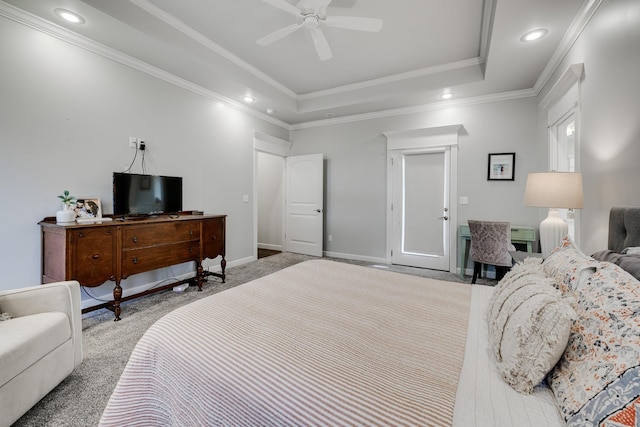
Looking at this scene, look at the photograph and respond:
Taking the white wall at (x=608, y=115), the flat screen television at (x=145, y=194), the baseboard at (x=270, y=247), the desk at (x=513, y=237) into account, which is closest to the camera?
the white wall at (x=608, y=115)

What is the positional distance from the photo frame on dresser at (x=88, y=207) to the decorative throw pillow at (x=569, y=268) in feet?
11.7

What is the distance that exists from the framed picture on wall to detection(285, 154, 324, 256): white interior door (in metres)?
2.70

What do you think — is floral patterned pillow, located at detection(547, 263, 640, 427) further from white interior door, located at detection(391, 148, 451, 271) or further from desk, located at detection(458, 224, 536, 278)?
white interior door, located at detection(391, 148, 451, 271)

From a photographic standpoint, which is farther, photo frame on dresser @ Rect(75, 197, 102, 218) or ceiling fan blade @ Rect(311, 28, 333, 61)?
photo frame on dresser @ Rect(75, 197, 102, 218)

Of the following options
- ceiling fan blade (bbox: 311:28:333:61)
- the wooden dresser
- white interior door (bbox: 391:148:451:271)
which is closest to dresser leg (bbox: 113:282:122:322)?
the wooden dresser

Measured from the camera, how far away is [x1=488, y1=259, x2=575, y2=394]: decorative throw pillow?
757 mm

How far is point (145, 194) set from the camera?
2992mm

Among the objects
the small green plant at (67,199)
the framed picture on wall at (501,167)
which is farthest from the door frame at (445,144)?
the small green plant at (67,199)

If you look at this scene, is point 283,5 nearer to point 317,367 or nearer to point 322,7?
point 322,7

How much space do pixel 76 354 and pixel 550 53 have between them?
4.81 meters

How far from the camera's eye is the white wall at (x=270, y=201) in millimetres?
5957

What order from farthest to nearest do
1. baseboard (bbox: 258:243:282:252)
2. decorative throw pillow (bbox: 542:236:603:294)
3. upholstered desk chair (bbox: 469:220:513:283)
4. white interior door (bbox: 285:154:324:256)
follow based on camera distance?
baseboard (bbox: 258:243:282:252) → white interior door (bbox: 285:154:324:256) → upholstered desk chair (bbox: 469:220:513:283) → decorative throw pillow (bbox: 542:236:603:294)

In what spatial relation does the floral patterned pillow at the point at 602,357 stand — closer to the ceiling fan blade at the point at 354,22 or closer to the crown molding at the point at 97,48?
the ceiling fan blade at the point at 354,22

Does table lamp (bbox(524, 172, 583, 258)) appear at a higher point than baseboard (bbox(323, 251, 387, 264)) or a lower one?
higher
